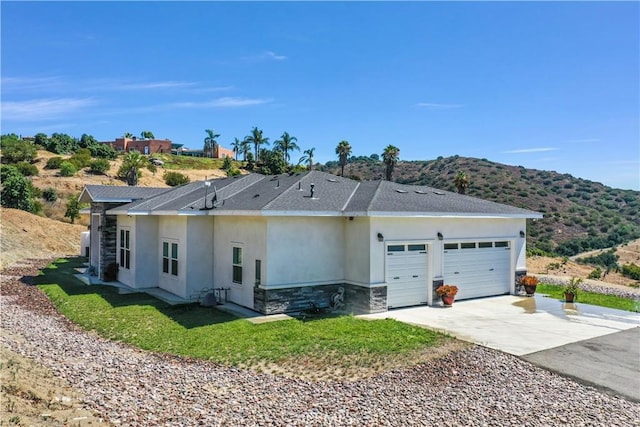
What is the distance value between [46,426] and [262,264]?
7.75 m

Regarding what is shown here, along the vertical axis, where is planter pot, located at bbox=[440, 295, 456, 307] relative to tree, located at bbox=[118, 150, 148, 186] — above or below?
below

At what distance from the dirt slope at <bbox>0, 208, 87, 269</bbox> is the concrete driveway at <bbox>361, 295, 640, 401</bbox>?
84.4 feet

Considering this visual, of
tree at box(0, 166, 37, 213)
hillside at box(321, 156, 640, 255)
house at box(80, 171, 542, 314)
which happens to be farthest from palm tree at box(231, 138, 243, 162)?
house at box(80, 171, 542, 314)

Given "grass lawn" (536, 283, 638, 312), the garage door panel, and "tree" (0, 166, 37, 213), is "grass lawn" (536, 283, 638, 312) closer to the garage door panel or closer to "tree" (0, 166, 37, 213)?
the garage door panel

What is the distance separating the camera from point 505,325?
12.1 meters

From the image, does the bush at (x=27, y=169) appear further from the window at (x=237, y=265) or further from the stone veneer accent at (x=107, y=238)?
the window at (x=237, y=265)

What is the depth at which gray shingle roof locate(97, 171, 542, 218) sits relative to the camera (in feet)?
44.5

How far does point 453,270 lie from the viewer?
15453 mm

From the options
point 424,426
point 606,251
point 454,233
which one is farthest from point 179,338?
point 606,251

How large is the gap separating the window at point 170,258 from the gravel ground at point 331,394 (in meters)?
6.74

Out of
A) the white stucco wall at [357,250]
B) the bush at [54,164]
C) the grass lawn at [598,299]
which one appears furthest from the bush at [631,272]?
the bush at [54,164]

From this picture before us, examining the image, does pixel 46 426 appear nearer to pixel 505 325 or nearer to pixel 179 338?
pixel 179 338

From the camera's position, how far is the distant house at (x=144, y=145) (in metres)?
87.2

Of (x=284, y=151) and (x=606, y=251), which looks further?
(x=284, y=151)
